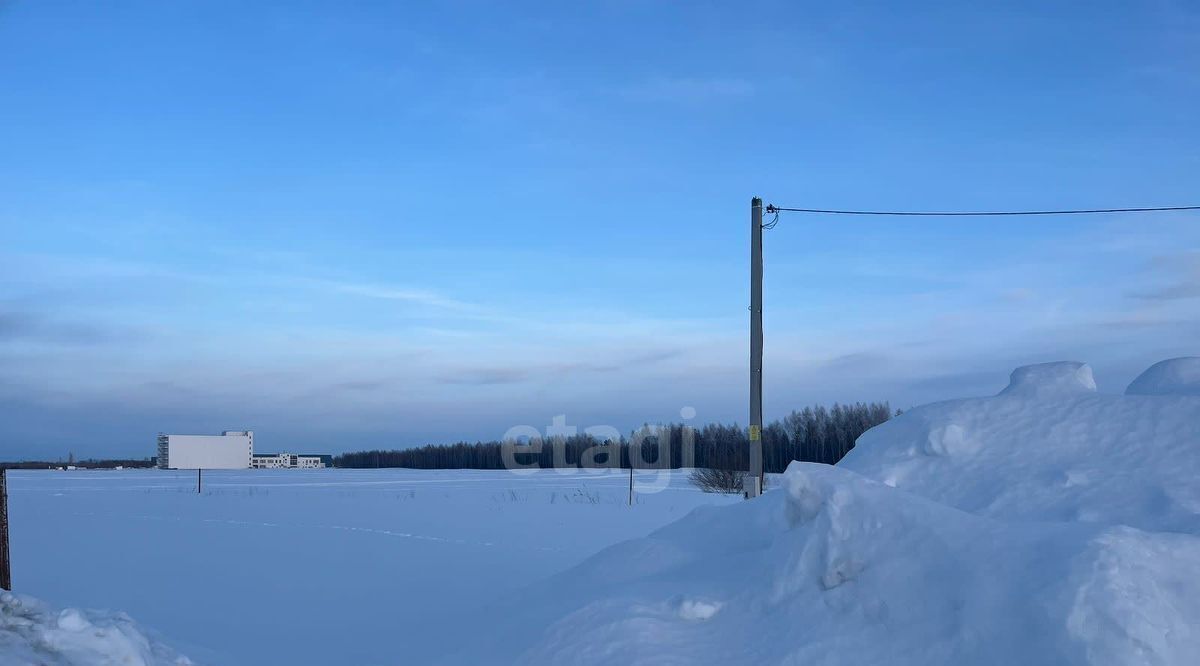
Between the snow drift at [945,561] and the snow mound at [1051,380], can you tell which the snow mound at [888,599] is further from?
the snow mound at [1051,380]

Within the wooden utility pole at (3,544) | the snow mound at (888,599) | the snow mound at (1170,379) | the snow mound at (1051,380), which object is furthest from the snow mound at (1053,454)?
the wooden utility pole at (3,544)

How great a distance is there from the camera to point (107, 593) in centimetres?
1133

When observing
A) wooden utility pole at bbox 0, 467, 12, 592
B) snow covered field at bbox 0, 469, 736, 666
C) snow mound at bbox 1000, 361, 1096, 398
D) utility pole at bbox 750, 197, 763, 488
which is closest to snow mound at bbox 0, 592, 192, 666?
wooden utility pole at bbox 0, 467, 12, 592

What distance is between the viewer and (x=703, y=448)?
68.3 m

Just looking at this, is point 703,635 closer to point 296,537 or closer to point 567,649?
point 567,649

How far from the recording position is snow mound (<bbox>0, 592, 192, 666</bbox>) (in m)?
5.31

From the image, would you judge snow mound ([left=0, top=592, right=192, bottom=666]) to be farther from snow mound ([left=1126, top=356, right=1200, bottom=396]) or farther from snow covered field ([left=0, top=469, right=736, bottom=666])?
snow mound ([left=1126, top=356, right=1200, bottom=396])

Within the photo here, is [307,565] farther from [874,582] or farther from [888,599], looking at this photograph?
[888,599]

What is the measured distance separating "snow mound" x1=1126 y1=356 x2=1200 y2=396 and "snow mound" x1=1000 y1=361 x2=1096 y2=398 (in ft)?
1.54

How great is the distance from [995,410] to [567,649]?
161 inches

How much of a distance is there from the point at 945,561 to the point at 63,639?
17.6 feet

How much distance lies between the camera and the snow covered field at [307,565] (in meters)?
8.95

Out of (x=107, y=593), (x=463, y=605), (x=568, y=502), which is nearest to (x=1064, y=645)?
(x=463, y=605)

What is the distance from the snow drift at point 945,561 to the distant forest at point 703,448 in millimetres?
24978
